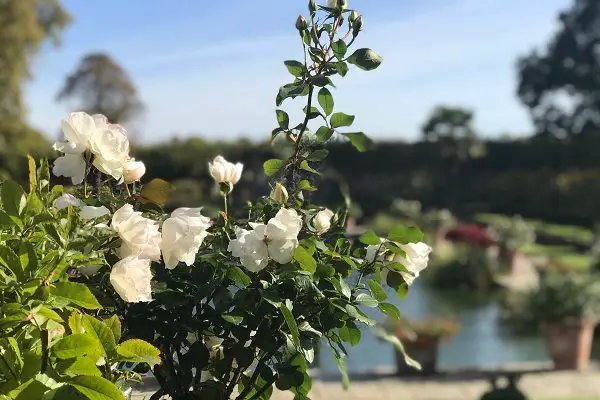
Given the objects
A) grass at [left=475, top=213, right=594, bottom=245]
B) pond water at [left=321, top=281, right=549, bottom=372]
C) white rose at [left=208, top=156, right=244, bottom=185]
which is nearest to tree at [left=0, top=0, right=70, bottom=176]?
pond water at [left=321, top=281, right=549, bottom=372]

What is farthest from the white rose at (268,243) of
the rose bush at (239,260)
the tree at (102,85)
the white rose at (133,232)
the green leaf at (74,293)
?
the tree at (102,85)

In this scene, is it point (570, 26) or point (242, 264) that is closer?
point (242, 264)

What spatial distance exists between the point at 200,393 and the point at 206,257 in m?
0.20

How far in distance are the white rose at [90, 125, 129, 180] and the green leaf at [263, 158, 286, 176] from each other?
237 mm

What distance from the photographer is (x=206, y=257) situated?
97 centimetres

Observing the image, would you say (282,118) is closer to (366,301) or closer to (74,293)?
(366,301)

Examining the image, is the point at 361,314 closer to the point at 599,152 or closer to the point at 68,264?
the point at 68,264

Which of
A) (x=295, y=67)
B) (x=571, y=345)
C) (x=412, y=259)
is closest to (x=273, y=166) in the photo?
(x=295, y=67)

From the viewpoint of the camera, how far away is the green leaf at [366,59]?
41.0 inches

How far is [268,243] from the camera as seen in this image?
0.94 m

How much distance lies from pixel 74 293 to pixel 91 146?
0.28 meters

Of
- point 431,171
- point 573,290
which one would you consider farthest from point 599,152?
point 573,290

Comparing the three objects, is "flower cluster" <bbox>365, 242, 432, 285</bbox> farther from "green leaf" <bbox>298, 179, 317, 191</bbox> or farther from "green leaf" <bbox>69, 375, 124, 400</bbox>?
"green leaf" <bbox>69, 375, 124, 400</bbox>

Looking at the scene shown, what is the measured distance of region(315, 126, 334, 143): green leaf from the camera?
1115mm
